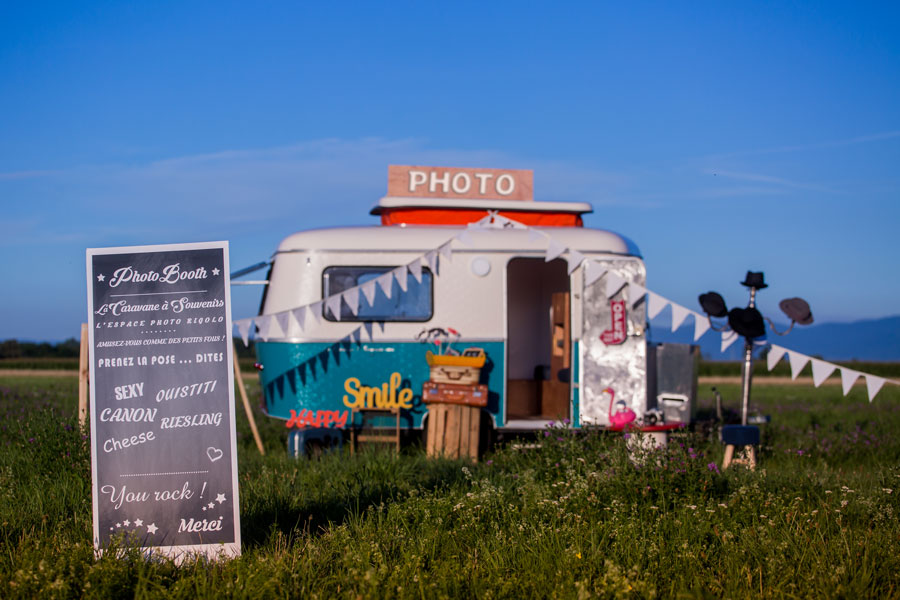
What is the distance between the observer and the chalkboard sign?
4445 millimetres

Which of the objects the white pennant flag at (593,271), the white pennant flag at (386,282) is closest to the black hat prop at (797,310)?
the white pennant flag at (593,271)

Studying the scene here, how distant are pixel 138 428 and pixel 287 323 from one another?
4.27 m

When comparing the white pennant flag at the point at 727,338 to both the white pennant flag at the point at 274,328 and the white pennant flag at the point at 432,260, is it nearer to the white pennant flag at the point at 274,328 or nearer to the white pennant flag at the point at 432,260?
the white pennant flag at the point at 432,260

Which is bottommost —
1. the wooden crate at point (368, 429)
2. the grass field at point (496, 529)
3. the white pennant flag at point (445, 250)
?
the grass field at point (496, 529)

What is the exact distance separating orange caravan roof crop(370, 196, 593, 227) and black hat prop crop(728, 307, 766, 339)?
2.35 m

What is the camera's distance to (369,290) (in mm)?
8695

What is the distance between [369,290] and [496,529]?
4.15 m

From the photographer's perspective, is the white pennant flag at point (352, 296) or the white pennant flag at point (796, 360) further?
the white pennant flag at point (352, 296)

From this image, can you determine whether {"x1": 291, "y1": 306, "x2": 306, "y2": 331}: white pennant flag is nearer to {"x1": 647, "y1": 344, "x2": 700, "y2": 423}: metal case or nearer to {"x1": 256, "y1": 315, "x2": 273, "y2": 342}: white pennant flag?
{"x1": 256, "y1": 315, "x2": 273, "y2": 342}: white pennant flag

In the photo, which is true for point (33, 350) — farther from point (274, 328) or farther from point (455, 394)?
point (455, 394)

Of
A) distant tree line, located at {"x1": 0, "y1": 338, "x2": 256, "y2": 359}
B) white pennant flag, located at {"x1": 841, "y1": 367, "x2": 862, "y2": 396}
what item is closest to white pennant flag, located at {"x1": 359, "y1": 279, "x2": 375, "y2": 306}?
white pennant flag, located at {"x1": 841, "y1": 367, "x2": 862, "y2": 396}

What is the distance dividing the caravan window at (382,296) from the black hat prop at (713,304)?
9.58 feet

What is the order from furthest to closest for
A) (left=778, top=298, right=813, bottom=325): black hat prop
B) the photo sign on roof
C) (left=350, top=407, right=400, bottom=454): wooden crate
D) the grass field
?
the photo sign on roof
(left=350, top=407, right=400, bottom=454): wooden crate
(left=778, top=298, right=813, bottom=325): black hat prop
the grass field

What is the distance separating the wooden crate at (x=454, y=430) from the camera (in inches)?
328
